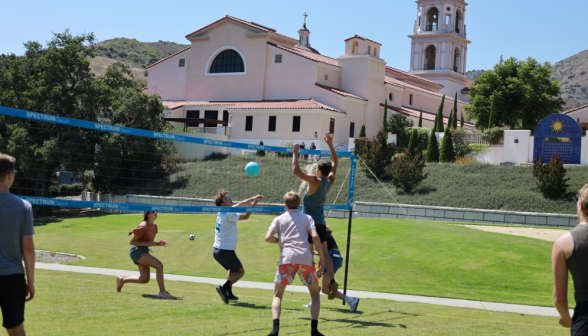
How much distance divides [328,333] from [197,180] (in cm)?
2379

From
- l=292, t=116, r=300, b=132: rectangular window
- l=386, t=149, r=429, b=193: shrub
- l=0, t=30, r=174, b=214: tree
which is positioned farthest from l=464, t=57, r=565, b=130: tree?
l=0, t=30, r=174, b=214: tree

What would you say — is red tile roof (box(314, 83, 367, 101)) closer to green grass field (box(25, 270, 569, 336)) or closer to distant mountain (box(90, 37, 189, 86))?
green grass field (box(25, 270, 569, 336))

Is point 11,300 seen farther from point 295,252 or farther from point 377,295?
point 377,295

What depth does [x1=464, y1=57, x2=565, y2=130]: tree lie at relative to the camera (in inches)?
1950

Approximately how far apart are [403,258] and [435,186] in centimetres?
1563

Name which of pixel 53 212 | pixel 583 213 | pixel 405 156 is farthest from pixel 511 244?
pixel 53 212

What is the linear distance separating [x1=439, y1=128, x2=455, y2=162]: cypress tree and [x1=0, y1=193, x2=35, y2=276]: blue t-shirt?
108 ft

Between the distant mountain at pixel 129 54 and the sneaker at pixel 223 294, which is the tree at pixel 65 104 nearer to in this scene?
the sneaker at pixel 223 294

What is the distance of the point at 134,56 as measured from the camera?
6978 inches

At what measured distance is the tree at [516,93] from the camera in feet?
163

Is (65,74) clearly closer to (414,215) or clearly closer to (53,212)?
(53,212)

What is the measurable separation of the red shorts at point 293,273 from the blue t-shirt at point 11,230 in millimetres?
2916

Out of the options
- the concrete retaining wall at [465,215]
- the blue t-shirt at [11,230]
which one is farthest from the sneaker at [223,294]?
the concrete retaining wall at [465,215]

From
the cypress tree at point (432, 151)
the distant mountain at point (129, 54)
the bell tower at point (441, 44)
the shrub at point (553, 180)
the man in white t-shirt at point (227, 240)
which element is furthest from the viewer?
the distant mountain at point (129, 54)
